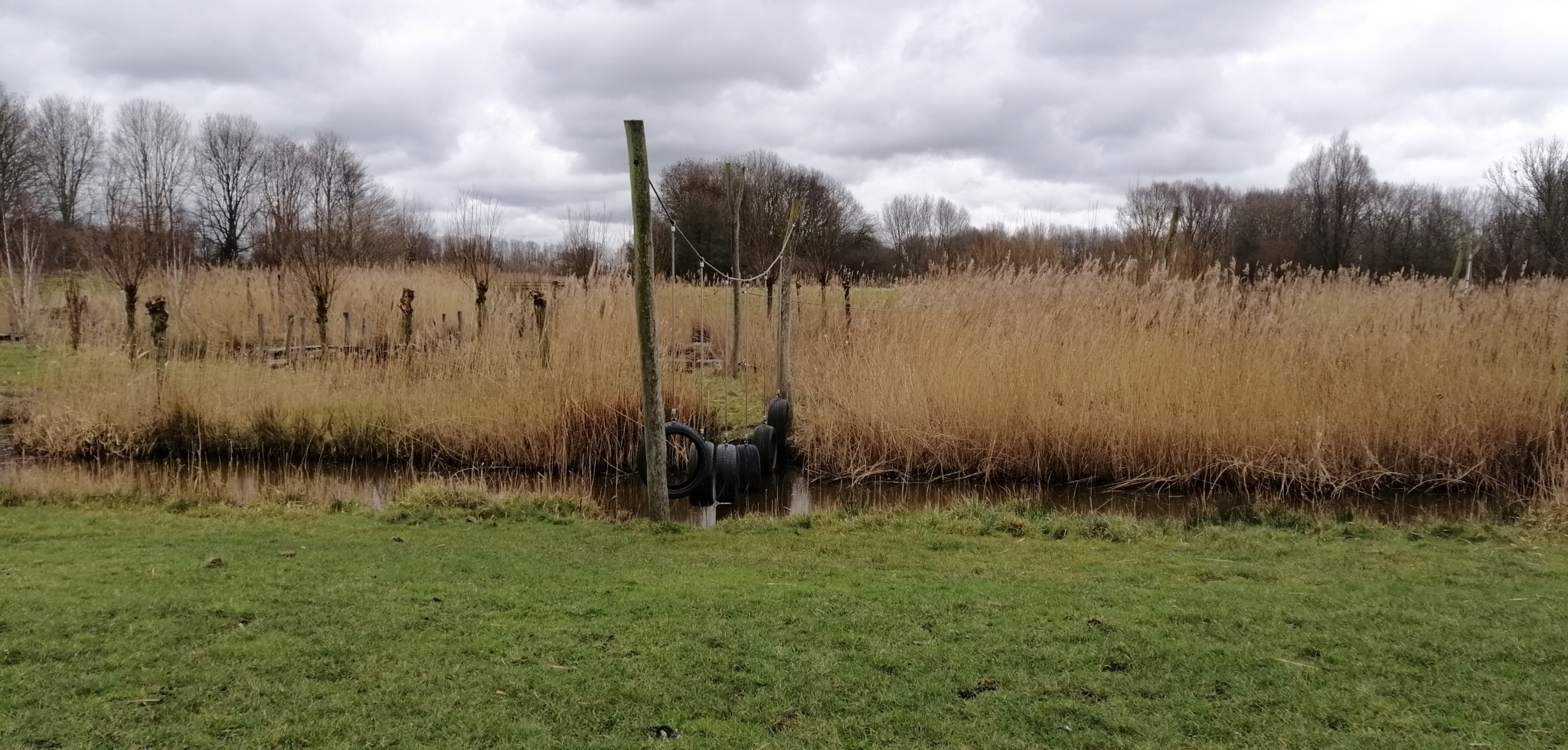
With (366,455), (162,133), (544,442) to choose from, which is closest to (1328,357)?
(544,442)

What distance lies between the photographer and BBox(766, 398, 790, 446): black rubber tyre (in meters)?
9.04

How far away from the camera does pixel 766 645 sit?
3262 millimetres

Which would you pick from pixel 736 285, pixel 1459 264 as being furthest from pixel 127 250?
pixel 1459 264

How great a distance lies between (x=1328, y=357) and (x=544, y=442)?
740 centimetres

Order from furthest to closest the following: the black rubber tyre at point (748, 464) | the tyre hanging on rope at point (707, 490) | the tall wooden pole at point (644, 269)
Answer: the black rubber tyre at point (748, 464), the tyre hanging on rope at point (707, 490), the tall wooden pole at point (644, 269)

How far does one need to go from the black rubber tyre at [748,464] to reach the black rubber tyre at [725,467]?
0.10m

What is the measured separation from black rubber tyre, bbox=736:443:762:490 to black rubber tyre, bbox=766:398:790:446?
108 centimetres

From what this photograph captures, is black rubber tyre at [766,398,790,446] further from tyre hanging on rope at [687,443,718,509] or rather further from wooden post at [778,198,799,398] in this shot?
tyre hanging on rope at [687,443,718,509]

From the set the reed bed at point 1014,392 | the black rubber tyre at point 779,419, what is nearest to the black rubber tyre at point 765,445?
the black rubber tyre at point 779,419

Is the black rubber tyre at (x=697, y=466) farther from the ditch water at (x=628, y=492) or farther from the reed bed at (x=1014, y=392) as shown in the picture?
the reed bed at (x=1014, y=392)

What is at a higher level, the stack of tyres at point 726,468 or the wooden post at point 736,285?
the wooden post at point 736,285

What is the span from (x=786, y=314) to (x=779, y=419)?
41.7 inches

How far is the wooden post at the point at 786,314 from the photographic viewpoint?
9.20 m

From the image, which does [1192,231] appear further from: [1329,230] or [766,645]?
[1329,230]
